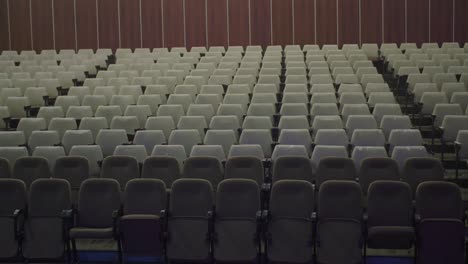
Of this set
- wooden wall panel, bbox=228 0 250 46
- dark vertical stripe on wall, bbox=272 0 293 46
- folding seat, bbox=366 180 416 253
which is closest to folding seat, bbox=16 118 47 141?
folding seat, bbox=366 180 416 253

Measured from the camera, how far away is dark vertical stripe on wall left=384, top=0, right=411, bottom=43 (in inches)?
545

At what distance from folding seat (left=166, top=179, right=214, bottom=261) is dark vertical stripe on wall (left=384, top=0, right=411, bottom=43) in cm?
967

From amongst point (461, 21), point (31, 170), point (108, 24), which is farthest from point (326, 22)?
point (31, 170)

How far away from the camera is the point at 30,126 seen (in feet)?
25.5

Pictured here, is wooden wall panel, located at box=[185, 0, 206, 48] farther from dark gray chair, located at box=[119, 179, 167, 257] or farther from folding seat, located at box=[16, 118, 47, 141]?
dark gray chair, located at box=[119, 179, 167, 257]

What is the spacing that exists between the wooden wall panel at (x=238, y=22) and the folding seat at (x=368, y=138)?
7741 millimetres

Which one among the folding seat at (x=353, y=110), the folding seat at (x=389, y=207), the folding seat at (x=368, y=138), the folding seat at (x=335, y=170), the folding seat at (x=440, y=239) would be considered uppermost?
the folding seat at (x=353, y=110)

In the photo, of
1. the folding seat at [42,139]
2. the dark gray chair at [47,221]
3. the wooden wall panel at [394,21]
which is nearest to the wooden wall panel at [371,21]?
the wooden wall panel at [394,21]

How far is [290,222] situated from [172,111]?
3557 millimetres

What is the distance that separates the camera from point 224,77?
32.2 feet

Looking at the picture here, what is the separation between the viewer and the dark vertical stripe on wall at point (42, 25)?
47.7ft

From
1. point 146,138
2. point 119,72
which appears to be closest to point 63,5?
point 119,72

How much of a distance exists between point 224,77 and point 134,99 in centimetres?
148

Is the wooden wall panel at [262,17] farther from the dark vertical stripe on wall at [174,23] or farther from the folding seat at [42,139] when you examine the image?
the folding seat at [42,139]
